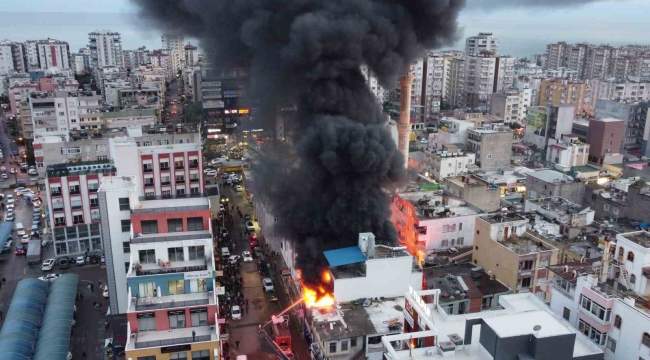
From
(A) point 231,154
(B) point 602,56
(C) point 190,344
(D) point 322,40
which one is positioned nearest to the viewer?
(C) point 190,344

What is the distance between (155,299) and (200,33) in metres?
12.8

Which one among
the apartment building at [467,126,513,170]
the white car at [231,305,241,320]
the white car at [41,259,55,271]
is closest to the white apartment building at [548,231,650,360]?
the white car at [231,305,241,320]

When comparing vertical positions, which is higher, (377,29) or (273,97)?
(377,29)

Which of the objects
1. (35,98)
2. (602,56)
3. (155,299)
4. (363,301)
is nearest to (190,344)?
(155,299)

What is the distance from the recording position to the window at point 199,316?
1291 centimetres

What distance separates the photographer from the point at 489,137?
35062mm

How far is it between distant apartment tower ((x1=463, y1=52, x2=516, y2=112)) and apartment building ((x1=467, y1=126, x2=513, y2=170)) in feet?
64.4

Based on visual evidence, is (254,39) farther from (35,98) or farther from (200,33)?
(35,98)

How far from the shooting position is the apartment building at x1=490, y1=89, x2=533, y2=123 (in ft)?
165

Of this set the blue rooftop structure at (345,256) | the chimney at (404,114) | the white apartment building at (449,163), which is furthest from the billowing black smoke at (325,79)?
the white apartment building at (449,163)

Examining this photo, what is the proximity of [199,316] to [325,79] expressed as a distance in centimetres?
993

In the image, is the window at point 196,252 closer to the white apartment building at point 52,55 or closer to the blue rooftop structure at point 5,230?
the blue rooftop structure at point 5,230

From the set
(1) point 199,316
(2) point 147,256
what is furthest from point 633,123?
(2) point 147,256

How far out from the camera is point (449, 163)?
32.4m
